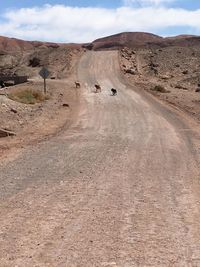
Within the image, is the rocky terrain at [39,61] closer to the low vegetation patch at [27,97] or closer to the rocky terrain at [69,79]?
the rocky terrain at [69,79]

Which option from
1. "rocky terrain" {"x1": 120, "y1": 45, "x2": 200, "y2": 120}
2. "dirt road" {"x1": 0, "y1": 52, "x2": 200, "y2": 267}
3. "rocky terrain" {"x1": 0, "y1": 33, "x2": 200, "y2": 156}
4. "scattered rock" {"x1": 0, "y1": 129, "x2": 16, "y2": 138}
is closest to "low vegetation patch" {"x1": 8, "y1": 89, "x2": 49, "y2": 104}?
"rocky terrain" {"x1": 0, "y1": 33, "x2": 200, "y2": 156}

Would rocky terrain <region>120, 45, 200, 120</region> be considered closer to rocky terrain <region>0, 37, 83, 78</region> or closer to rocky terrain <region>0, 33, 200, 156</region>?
rocky terrain <region>0, 33, 200, 156</region>

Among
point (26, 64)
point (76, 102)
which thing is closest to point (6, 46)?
point (26, 64)

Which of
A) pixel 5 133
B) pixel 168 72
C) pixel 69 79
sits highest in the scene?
pixel 5 133

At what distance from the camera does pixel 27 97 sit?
118ft

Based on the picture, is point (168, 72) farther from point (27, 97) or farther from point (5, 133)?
point (5, 133)

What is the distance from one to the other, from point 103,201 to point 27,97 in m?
25.1

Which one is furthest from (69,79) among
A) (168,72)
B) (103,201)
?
(103,201)

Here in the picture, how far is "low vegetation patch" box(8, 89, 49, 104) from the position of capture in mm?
34219

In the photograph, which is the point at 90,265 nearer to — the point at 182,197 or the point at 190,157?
the point at 182,197

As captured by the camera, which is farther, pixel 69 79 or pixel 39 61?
pixel 39 61

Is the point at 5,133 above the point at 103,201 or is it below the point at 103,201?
below

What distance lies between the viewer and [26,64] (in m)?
81.9

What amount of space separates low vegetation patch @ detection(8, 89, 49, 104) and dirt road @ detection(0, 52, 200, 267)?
1134 centimetres
